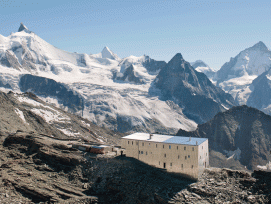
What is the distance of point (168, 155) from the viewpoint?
72250 mm

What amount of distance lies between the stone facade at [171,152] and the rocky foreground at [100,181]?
6.70 ft

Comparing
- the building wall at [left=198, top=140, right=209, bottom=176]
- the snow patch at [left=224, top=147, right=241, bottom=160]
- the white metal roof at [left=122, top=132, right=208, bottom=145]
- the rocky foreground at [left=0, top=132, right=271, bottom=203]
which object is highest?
the white metal roof at [left=122, top=132, right=208, bottom=145]

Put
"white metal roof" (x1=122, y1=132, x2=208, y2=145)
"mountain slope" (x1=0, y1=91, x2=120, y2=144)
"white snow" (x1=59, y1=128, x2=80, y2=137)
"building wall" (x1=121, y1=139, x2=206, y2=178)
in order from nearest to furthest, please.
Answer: "building wall" (x1=121, y1=139, x2=206, y2=178)
"white metal roof" (x1=122, y1=132, x2=208, y2=145)
"mountain slope" (x1=0, y1=91, x2=120, y2=144)
"white snow" (x1=59, y1=128, x2=80, y2=137)

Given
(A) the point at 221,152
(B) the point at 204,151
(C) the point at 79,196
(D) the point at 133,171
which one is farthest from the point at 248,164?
(C) the point at 79,196

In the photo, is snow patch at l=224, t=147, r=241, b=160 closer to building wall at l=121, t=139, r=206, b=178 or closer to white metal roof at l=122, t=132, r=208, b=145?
white metal roof at l=122, t=132, r=208, b=145

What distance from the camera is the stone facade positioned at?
69150mm

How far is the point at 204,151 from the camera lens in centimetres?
7438

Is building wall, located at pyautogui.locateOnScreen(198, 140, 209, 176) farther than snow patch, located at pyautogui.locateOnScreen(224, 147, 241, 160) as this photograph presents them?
No

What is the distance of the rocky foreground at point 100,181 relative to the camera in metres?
62.1

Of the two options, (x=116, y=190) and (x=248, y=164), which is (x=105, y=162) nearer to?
(x=116, y=190)

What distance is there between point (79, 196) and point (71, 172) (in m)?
8.99

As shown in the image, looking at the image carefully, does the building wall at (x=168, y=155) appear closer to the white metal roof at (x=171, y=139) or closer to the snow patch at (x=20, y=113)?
the white metal roof at (x=171, y=139)

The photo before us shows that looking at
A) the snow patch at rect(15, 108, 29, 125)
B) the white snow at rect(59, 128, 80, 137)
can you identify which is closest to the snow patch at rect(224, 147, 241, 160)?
the white snow at rect(59, 128, 80, 137)

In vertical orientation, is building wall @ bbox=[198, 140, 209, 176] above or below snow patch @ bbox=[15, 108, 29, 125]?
below
